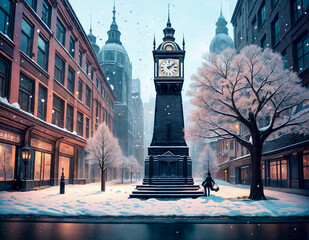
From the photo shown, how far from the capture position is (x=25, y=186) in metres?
19.4

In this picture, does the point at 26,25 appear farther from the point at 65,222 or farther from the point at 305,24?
the point at 305,24

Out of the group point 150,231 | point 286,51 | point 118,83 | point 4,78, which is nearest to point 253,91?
point 286,51

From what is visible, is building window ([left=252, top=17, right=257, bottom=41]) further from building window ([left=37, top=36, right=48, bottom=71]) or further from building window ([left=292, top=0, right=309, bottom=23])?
building window ([left=37, top=36, right=48, bottom=71])

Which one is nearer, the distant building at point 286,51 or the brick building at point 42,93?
the brick building at point 42,93

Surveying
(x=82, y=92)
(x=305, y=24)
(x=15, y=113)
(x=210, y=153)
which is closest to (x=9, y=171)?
(x=15, y=113)

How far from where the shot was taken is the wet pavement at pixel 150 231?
7.29m

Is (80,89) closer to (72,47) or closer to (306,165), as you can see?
(72,47)

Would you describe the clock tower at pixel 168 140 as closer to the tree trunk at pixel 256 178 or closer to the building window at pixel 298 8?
the tree trunk at pixel 256 178

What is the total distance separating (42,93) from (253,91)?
16991mm

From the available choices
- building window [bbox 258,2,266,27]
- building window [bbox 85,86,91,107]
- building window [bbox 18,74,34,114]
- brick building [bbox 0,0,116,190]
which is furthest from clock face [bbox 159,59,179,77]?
building window [bbox 85,86,91,107]

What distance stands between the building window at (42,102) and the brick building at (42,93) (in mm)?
84

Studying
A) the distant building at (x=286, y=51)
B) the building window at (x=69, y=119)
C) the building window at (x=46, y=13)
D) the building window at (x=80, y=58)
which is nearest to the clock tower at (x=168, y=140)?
the distant building at (x=286, y=51)

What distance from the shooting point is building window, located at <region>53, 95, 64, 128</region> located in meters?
27.5

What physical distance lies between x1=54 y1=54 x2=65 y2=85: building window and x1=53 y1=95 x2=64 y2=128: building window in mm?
2047
